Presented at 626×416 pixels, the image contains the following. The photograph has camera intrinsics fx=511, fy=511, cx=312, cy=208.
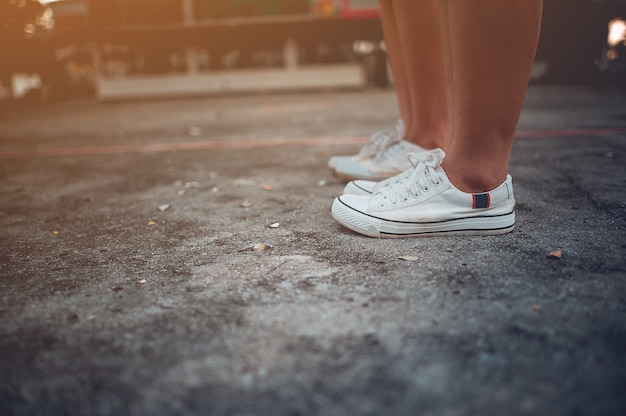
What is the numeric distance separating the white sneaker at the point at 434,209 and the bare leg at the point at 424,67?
468 mm

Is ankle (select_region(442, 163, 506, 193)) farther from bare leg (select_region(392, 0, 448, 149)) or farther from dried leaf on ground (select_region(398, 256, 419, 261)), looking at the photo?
bare leg (select_region(392, 0, 448, 149))

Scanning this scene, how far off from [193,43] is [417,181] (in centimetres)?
760

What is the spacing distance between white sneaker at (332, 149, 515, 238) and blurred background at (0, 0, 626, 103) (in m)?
6.81

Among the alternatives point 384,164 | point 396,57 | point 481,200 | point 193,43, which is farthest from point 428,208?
point 193,43

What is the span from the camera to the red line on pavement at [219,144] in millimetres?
2891

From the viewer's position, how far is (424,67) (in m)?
1.73

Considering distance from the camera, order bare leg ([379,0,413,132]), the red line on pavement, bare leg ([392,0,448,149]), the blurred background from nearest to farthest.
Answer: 1. bare leg ([392,0,448,149])
2. bare leg ([379,0,413,132])
3. the red line on pavement
4. the blurred background

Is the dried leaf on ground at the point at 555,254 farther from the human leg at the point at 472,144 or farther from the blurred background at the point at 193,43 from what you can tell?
the blurred background at the point at 193,43

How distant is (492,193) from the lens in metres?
1.22

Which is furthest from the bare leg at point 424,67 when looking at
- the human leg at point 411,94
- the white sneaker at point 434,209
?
the white sneaker at point 434,209

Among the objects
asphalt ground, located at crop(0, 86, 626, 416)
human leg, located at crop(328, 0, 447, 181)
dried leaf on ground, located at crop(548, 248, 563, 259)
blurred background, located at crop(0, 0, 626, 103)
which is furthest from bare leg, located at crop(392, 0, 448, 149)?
blurred background, located at crop(0, 0, 626, 103)

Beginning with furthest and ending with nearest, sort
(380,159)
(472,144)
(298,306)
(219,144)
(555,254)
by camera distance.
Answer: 1. (219,144)
2. (380,159)
3. (472,144)
4. (555,254)
5. (298,306)

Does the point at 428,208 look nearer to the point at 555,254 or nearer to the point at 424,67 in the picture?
the point at 555,254

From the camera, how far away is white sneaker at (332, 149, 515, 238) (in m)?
1.23
